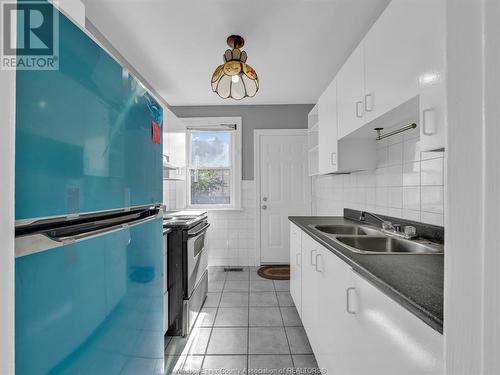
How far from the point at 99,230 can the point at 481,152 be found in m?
0.86

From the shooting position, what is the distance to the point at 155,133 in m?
1.18

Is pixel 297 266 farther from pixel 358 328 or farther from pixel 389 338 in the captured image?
pixel 389 338

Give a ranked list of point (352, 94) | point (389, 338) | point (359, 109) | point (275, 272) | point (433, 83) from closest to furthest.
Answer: point (389, 338) < point (433, 83) < point (359, 109) < point (352, 94) < point (275, 272)

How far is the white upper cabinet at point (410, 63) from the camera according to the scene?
2.96 feet

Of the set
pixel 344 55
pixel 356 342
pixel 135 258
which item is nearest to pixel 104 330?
pixel 135 258

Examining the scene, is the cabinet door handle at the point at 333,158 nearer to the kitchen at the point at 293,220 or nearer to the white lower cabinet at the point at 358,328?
the kitchen at the point at 293,220

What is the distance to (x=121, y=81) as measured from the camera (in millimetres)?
839

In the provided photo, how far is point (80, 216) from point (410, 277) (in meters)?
0.99

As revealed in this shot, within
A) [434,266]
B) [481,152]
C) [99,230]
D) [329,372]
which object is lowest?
[329,372]

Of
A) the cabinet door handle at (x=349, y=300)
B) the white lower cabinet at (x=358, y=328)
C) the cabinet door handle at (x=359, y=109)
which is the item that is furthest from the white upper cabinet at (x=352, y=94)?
the cabinet door handle at (x=349, y=300)

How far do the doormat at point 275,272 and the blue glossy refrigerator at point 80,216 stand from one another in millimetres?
2456

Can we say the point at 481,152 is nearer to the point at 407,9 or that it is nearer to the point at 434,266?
the point at 434,266

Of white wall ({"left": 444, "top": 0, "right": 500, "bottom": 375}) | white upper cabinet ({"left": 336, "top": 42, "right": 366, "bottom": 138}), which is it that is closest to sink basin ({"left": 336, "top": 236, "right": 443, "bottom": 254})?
white upper cabinet ({"left": 336, "top": 42, "right": 366, "bottom": 138})

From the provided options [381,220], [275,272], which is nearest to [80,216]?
[381,220]
